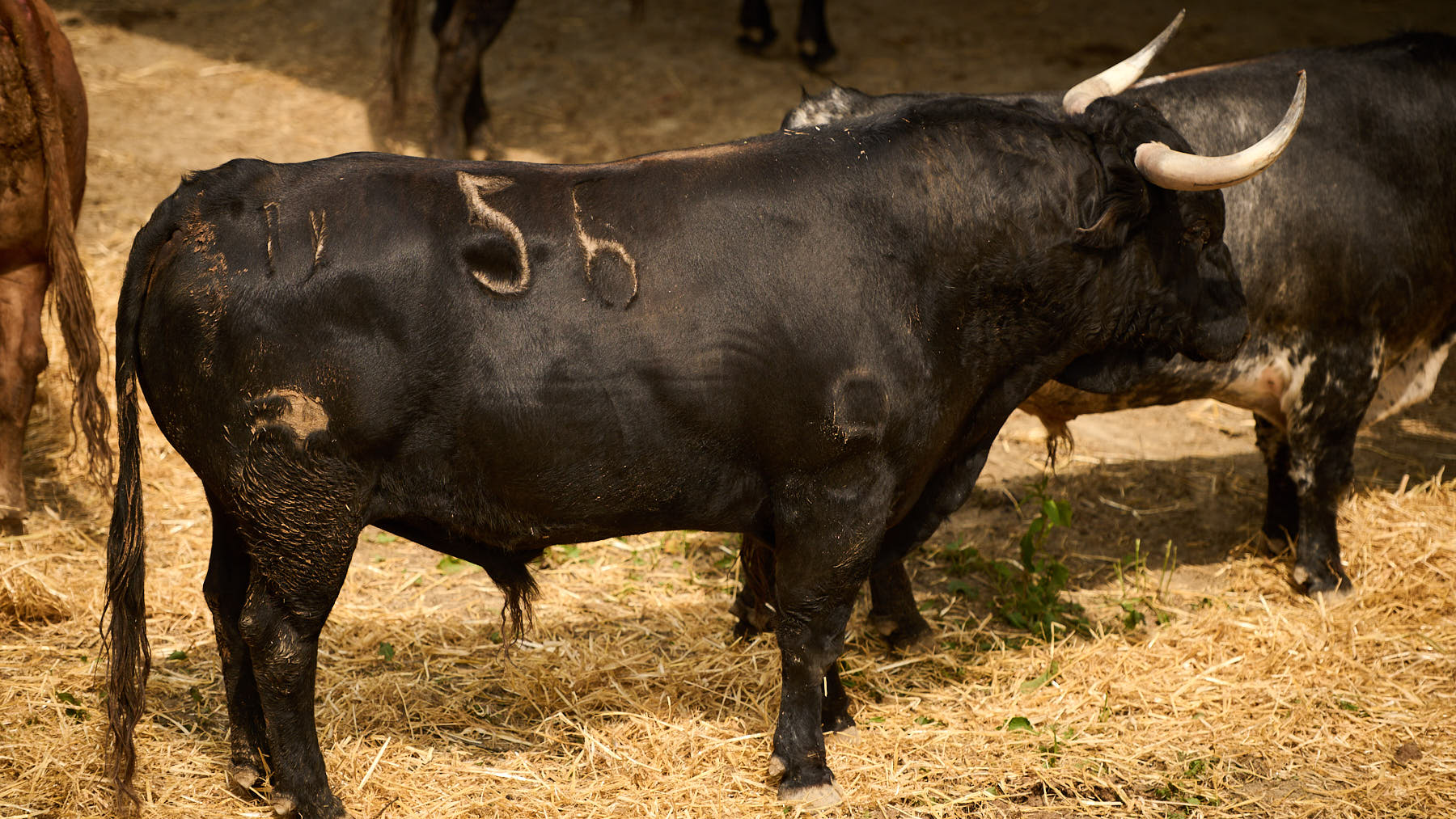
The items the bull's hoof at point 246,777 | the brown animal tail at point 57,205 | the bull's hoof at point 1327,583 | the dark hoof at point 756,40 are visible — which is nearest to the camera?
the bull's hoof at point 246,777

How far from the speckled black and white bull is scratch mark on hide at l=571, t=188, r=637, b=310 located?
1478mm

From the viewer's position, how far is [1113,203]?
337 centimetres

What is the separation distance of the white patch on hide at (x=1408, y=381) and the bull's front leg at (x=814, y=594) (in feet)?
8.98

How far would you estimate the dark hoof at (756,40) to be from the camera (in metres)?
9.84

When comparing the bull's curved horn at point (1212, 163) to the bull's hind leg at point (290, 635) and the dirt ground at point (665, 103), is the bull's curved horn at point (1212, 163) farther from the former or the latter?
the bull's hind leg at point (290, 635)

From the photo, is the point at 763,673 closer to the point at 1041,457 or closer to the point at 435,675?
the point at 435,675

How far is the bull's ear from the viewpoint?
11.0ft

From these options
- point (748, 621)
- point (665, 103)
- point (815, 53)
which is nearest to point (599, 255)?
point (748, 621)

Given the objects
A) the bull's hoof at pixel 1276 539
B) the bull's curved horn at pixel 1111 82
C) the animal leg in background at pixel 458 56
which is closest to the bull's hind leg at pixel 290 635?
the bull's curved horn at pixel 1111 82

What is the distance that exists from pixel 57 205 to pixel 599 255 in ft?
8.08

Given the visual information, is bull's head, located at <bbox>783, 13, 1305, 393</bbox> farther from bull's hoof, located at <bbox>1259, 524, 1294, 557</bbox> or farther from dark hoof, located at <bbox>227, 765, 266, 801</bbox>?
dark hoof, located at <bbox>227, 765, 266, 801</bbox>

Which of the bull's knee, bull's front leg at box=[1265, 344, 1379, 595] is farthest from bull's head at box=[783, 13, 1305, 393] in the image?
the bull's knee

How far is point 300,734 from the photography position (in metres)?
3.33

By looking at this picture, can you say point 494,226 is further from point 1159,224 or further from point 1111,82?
point 1111,82
